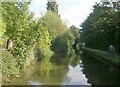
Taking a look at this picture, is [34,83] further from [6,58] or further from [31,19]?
[31,19]


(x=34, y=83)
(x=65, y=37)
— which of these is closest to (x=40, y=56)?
(x=34, y=83)

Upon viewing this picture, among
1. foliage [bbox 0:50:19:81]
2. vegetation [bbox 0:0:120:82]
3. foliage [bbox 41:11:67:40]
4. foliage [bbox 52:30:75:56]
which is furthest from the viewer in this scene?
foliage [bbox 52:30:75:56]

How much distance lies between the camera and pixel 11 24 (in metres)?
21.3

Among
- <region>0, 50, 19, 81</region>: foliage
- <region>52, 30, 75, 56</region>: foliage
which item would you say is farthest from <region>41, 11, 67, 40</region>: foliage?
<region>0, 50, 19, 81</region>: foliage

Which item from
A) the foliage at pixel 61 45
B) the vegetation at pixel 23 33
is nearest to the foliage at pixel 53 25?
the foliage at pixel 61 45

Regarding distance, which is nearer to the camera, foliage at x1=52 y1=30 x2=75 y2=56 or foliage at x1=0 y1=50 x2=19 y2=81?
foliage at x1=0 y1=50 x2=19 y2=81

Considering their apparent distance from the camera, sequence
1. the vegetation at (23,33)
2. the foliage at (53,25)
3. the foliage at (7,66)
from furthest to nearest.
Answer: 1. the foliage at (53,25)
2. the vegetation at (23,33)
3. the foliage at (7,66)

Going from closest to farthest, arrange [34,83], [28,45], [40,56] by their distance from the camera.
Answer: [34,83]
[28,45]
[40,56]

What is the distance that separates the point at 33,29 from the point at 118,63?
7.60 meters

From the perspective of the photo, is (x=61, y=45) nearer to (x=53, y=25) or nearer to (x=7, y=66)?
(x=53, y=25)

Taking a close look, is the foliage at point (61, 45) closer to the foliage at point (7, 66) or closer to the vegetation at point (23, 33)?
the vegetation at point (23, 33)

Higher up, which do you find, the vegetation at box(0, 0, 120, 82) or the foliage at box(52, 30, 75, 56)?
the vegetation at box(0, 0, 120, 82)

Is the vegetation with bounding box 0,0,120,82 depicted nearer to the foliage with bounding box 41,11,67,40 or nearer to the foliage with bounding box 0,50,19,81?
the foliage with bounding box 0,50,19,81

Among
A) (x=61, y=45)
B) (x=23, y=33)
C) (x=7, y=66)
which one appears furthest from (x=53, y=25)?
(x=7, y=66)
